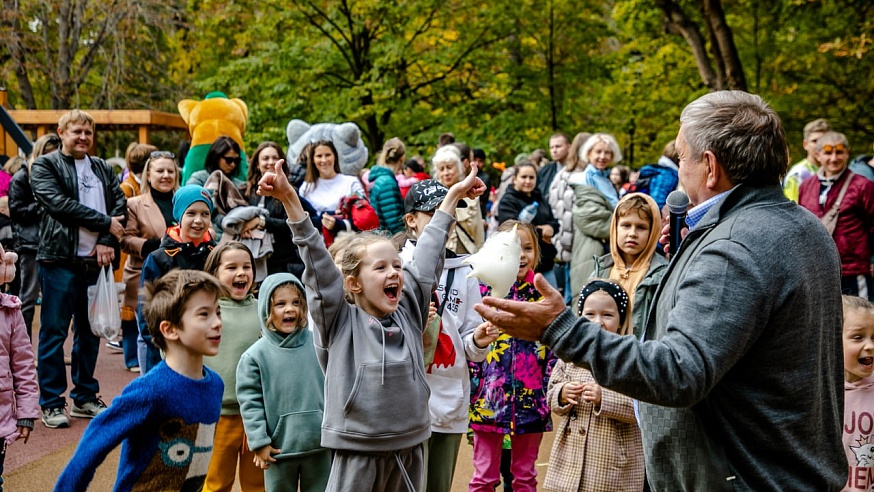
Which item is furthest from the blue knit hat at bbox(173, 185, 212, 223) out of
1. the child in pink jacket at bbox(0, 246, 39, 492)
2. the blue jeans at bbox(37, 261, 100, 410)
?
the child in pink jacket at bbox(0, 246, 39, 492)

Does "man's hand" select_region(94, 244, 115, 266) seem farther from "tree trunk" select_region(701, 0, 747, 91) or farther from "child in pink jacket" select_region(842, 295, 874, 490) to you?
"tree trunk" select_region(701, 0, 747, 91)

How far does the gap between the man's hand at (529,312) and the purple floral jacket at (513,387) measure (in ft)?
9.18

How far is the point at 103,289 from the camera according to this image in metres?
7.09

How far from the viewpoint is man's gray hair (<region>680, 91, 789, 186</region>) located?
2.63m

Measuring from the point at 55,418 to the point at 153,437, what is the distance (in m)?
3.93

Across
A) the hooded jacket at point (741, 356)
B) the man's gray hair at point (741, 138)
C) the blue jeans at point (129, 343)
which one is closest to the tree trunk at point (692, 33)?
the blue jeans at point (129, 343)

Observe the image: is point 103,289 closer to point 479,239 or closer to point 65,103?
point 479,239

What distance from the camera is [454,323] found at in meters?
4.91

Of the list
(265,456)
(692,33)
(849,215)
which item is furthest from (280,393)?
→ (692,33)

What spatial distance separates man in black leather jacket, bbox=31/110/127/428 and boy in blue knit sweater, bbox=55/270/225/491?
11.5 ft

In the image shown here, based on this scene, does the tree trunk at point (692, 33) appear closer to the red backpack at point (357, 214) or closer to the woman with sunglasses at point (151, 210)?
the red backpack at point (357, 214)

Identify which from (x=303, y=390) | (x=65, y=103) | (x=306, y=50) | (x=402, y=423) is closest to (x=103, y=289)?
(x=303, y=390)

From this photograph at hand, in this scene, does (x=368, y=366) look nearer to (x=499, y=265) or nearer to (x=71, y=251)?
(x=499, y=265)

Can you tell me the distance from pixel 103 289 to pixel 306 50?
11.8m
